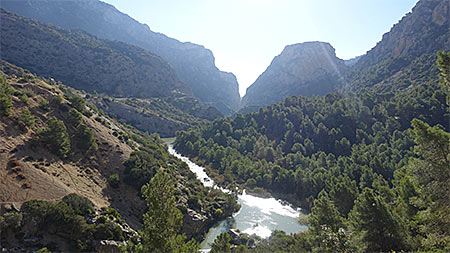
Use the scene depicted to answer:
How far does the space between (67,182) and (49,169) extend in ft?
12.5

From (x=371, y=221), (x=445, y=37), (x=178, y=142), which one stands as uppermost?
(x=445, y=37)

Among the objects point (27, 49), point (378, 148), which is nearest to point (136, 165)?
point (378, 148)

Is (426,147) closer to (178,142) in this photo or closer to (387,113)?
(387,113)

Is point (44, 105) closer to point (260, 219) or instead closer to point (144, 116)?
point (260, 219)

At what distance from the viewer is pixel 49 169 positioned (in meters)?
41.0

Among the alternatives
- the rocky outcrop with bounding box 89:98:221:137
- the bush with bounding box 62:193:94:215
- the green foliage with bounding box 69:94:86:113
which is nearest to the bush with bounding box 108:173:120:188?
the bush with bounding box 62:193:94:215

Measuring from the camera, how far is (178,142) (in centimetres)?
14488

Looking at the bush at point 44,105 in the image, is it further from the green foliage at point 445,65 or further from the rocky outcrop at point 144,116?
the rocky outcrop at point 144,116

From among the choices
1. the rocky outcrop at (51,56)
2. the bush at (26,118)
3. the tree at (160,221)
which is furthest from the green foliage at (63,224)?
the rocky outcrop at (51,56)

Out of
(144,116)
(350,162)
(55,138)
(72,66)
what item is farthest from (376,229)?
(72,66)

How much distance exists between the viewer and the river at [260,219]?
56.2 metres

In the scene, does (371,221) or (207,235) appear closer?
(371,221)

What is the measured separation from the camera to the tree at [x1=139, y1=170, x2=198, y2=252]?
63.3 ft

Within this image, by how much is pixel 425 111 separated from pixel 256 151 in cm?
7606
